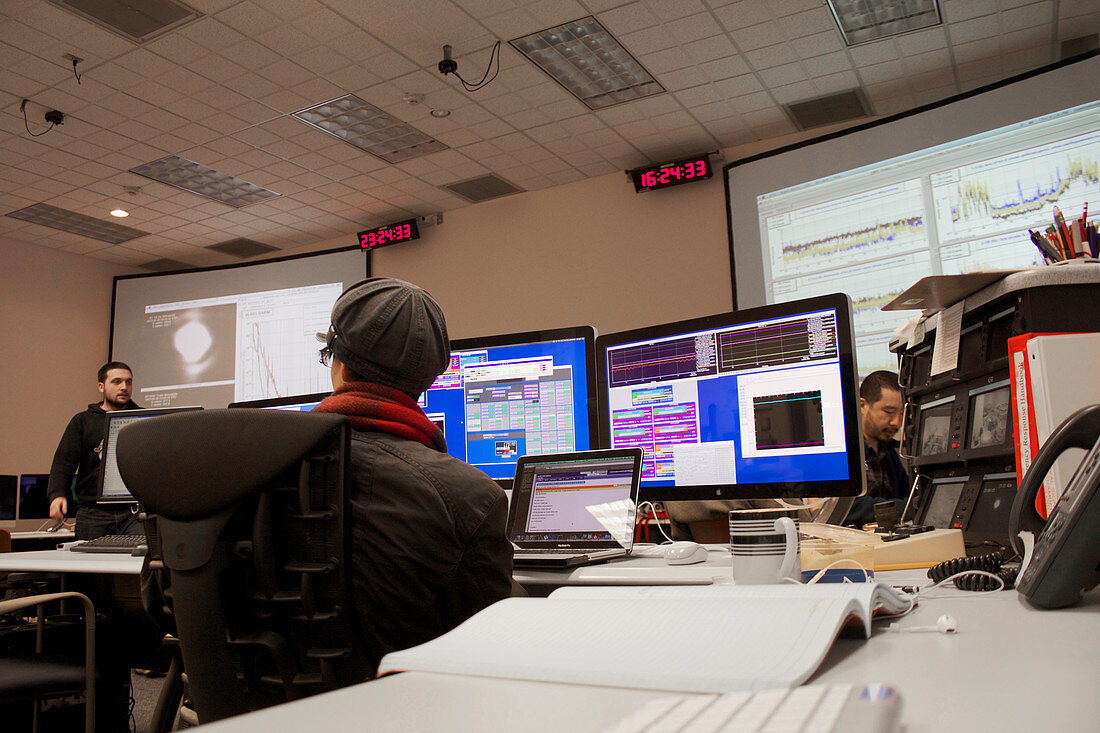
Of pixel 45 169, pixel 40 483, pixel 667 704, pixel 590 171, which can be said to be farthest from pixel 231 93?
pixel 667 704

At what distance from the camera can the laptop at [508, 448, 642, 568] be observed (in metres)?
1.61

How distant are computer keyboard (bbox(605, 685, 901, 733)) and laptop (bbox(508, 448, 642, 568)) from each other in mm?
1144

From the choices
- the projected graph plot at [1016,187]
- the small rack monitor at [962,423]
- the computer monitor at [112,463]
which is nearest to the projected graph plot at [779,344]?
the small rack monitor at [962,423]

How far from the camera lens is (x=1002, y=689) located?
465mm

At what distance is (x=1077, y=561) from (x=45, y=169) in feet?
20.8

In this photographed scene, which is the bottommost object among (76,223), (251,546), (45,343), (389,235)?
(251,546)

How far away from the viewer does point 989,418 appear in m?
1.43

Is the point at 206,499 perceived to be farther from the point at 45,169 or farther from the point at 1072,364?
the point at 45,169

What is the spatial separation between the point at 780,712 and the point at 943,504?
1408 mm

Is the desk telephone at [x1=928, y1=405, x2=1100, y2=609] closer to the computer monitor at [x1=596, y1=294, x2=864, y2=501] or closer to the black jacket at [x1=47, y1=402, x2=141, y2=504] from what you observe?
the computer monitor at [x1=596, y1=294, x2=864, y2=501]

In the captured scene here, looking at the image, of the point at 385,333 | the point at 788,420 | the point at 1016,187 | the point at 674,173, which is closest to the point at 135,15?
the point at 674,173

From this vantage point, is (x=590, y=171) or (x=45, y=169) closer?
(x=45, y=169)

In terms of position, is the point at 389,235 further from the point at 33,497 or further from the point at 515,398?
the point at 515,398

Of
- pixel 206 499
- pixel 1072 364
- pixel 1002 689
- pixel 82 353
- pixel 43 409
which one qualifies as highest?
pixel 82 353
